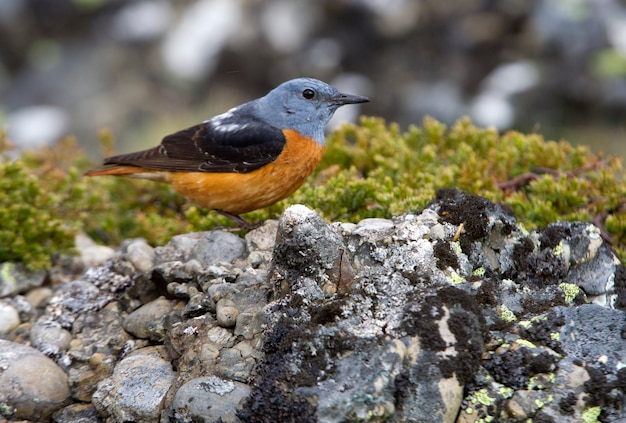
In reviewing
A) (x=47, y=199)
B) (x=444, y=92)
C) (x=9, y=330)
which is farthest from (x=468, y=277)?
(x=444, y=92)

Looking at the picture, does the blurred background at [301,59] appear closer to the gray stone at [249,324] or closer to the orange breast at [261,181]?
the orange breast at [261,181]

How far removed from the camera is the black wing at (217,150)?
5.31 m

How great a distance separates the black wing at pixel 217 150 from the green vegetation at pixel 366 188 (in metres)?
0.45

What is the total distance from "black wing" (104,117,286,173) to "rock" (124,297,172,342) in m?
1.37

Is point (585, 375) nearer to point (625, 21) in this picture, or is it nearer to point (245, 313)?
point (245, 313)

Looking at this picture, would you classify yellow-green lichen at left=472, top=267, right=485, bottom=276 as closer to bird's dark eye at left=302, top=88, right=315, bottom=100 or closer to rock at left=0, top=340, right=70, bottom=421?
bird's dark eye at left=302, top=88, right=315, bottom=100

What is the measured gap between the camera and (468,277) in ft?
12.8

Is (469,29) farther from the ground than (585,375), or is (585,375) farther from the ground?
(469,29)

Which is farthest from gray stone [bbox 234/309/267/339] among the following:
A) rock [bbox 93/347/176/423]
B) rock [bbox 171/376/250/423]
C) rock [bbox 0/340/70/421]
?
rock [bbox 0/340/70/421]

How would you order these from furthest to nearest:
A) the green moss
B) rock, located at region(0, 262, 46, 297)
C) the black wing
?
the black wing < the green moss < rock, located at region(0, 262, 46, 297)

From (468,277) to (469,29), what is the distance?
382 inches

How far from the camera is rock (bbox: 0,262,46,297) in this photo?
5066 millimetres

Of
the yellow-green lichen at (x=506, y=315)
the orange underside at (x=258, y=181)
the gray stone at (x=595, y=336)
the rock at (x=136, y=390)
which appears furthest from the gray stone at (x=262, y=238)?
the gray stone at (x=595, y=336)

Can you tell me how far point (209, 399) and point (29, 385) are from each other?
1.24 meters
